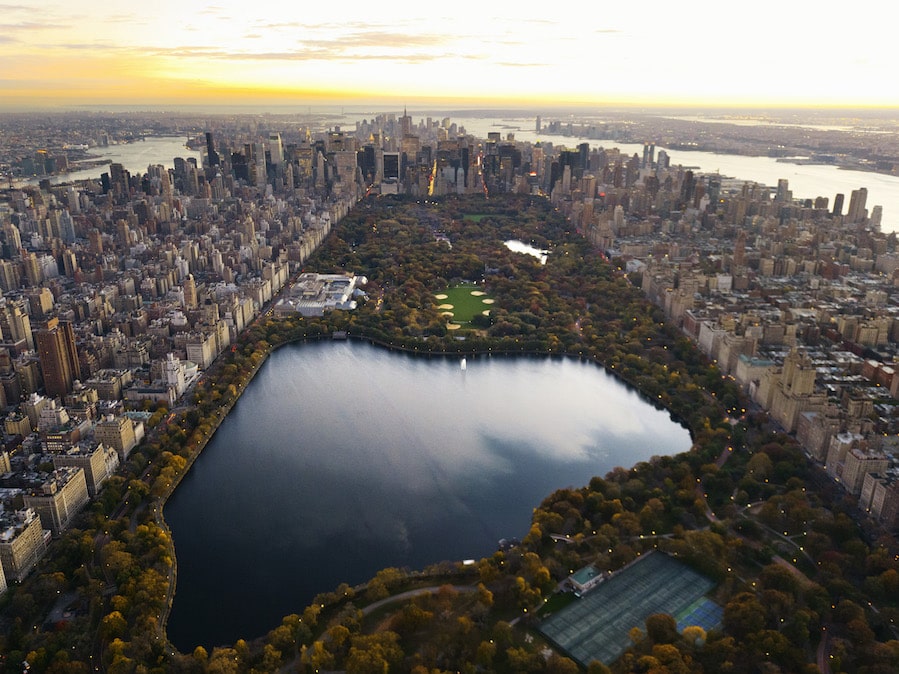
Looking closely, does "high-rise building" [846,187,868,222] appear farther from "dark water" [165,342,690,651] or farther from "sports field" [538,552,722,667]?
"sports field" [538,552,722,667]

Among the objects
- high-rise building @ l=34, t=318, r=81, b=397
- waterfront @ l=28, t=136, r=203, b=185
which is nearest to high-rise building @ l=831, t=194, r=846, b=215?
high-rise building @ l=34, t=318, r=81, b=397

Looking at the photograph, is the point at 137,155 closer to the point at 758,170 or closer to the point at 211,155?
the point at 211,155

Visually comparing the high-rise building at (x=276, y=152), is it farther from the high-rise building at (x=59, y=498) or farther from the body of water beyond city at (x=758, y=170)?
the high-rise building at (x=59, y=498)

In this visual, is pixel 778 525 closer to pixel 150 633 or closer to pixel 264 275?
pixel 150 633

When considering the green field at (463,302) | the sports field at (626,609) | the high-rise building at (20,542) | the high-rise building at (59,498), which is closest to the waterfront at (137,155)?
the green field at (463,302)

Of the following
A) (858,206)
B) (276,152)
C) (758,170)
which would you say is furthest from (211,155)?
(758,170)

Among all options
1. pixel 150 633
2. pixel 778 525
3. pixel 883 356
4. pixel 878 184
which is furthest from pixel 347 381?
pixel 878 184
